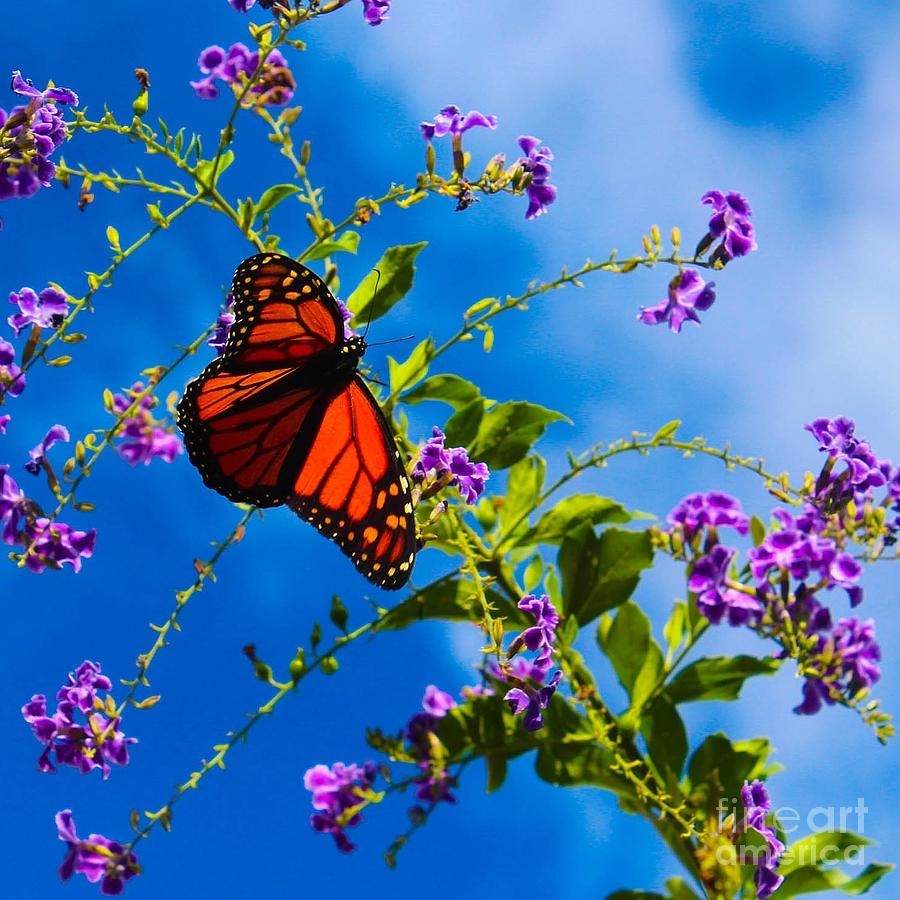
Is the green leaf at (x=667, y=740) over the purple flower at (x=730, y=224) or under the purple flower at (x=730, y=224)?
under

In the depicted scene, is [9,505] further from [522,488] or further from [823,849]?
[823,849]

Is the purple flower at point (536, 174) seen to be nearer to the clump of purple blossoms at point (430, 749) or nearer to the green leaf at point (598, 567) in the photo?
the green leaf at point (598, 567)

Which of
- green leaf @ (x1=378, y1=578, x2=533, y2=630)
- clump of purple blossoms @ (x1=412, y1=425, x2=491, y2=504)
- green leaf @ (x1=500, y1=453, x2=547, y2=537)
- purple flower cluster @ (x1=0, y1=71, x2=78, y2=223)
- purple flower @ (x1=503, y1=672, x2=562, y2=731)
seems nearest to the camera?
purple flower @ (x1=503, y1=672, x2=562, y2=731)

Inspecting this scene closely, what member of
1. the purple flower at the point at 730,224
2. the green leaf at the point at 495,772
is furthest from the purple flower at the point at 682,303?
the green leaf at the point at 495,772

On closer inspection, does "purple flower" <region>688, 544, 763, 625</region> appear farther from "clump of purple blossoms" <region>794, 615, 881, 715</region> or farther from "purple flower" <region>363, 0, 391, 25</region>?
"purple flower" <region>363, 0, 391, 25</region>

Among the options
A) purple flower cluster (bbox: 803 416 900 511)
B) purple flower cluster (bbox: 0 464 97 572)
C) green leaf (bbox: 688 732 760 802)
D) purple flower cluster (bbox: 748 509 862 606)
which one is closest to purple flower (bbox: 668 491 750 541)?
purple flower cluster (bbox: 748 509 862 606)

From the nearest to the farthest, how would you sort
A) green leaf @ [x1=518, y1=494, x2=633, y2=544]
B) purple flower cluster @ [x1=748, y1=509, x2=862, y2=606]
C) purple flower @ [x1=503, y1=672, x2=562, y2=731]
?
purple flower cluster @ [x1=748, y1=509, x2=862, y2=606] → purple flower @ [x1=503, y1=672, x2=562, y2=731] → green leaf @ [x1=518, y1=494, x2=633, y2=544]

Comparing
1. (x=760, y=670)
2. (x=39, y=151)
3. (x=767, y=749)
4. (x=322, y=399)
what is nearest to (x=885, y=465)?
(x=760, y=670)
